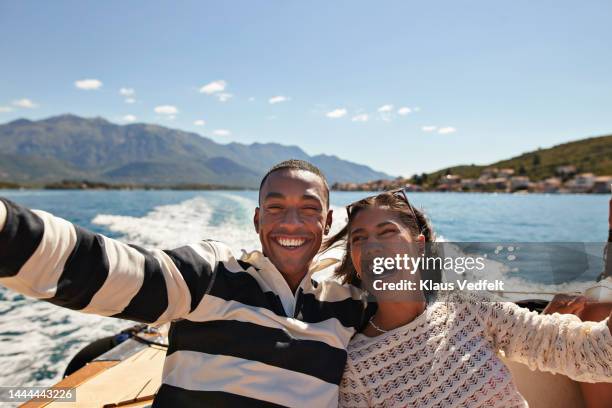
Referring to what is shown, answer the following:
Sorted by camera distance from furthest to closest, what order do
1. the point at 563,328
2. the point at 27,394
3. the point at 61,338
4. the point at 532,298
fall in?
1. the point at 61,338
2. the point at 27,394
3. the point at 532,298
4. the point at 563,328

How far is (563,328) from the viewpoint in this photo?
184cm

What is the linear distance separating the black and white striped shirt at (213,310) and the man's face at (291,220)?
0.08 m

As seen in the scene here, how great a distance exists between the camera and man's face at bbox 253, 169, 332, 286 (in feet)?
6.53

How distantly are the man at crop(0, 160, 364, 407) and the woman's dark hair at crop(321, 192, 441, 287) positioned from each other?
134mm

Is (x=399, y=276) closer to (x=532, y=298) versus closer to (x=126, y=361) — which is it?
(x=532, y=298)

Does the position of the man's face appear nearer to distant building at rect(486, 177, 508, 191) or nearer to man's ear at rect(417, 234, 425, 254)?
man's ear at rect(417, 234, 425, 254)

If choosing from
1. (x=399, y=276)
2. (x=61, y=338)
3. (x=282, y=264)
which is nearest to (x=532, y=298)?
(x=399, y=276)

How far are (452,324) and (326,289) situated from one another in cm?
61

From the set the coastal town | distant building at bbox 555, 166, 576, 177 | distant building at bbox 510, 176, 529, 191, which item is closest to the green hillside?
distant building at bbox 555, 166, 576, 177

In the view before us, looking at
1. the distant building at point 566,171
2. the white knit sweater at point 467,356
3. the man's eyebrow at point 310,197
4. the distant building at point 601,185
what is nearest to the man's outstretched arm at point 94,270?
the man's eyebrow at point 310,197

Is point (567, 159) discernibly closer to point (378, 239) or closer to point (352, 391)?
point (378, 239)

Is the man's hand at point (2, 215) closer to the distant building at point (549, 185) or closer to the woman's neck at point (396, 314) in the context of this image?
the woman's neck at point (396, 314)

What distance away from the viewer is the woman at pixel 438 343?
1.81 m

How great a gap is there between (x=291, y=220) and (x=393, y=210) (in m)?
0.51
